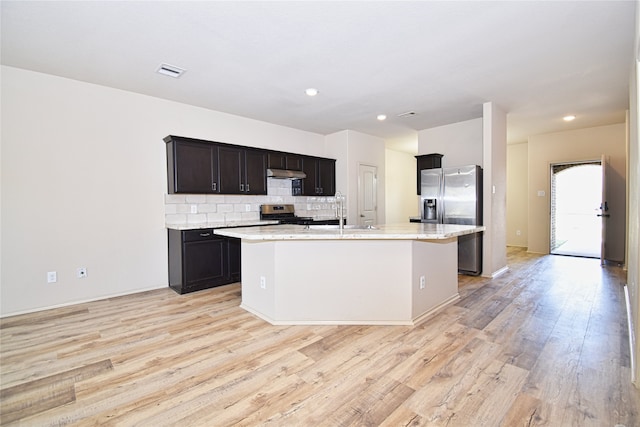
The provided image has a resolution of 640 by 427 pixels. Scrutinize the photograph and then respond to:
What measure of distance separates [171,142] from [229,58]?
1606mm

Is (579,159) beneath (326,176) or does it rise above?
above

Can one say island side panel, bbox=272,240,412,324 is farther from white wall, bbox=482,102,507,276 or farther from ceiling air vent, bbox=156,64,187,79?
white wall, bbox=482,102,507,276

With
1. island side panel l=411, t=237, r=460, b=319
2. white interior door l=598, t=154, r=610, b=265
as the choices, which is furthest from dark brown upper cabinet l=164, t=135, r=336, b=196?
white interior door l=598, t=154, r=610, b=265

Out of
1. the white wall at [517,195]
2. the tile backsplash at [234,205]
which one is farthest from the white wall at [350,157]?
the white wall at [517,195]

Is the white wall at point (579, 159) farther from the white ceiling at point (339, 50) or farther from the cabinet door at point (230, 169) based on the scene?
the cabinet door at point (230, 169)

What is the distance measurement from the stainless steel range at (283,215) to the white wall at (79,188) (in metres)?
1.61

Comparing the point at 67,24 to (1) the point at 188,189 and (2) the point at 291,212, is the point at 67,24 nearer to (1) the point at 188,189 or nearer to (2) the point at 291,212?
(1) the point at 188,189

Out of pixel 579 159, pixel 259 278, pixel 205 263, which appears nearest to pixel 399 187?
pixel 579 159

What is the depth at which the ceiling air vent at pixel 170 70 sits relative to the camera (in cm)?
313

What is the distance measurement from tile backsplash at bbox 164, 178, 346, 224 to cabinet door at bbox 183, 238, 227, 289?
1.87 ft

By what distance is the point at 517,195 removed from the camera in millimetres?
7406

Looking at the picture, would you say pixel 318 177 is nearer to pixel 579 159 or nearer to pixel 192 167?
pixel 192 167

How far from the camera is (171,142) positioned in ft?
13.1

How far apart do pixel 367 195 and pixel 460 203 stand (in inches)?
80.4
